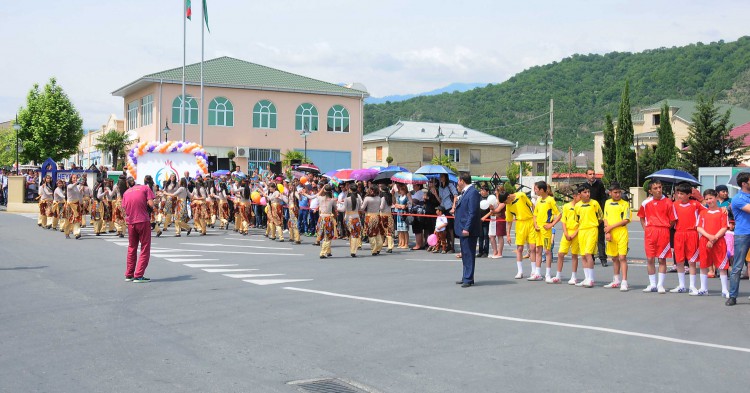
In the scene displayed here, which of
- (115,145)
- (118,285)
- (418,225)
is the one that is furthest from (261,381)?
(115,145)

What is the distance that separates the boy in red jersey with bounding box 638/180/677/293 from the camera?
12.8 metres

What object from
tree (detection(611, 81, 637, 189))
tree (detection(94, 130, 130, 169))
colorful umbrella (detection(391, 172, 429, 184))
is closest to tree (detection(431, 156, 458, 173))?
tree (detection(611, 81, 637, 189))

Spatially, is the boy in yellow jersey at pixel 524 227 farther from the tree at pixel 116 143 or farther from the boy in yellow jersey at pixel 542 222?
the tree at pixel 116 143

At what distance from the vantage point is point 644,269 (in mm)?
16656

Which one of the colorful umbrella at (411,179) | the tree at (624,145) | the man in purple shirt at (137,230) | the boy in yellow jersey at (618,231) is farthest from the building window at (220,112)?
the boy in yellow jersey at (618,231)

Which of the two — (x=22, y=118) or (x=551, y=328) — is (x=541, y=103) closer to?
(x=22, y=118)

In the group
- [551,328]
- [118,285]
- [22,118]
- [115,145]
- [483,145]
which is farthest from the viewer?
[483,145]

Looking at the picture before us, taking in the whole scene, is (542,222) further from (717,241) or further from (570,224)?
(717,241)

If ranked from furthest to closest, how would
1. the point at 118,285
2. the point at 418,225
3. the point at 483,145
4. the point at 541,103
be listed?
the point at 541,103
the point at 483,145
the point at 418,225
the point at 118,285

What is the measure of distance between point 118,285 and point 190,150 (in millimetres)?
21277

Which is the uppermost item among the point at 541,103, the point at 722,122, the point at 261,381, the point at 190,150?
the point at 541,103

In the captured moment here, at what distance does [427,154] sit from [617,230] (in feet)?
234

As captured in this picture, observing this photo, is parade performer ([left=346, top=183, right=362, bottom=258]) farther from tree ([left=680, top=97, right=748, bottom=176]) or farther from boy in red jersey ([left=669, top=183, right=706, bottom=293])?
tree ([left=680, top=97, right=748, bottom=176])

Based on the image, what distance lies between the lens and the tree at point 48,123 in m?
68.4
